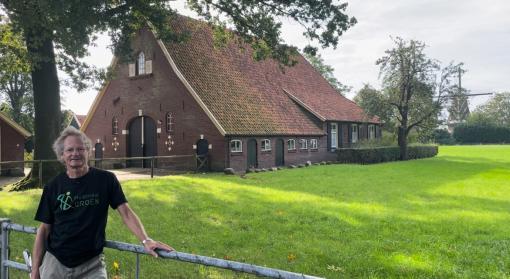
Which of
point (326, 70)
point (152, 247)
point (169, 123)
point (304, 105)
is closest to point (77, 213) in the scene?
point (152, 247)

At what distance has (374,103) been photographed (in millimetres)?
37625

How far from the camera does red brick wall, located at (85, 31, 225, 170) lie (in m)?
24.8

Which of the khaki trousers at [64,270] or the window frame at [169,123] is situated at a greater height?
the window frame at [169,123]

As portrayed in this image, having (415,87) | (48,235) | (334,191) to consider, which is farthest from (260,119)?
(48,235)

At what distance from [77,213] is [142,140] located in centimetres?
2512

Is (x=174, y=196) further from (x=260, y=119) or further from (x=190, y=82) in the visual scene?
(x=260, y=119)

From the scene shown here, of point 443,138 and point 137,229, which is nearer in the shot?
point 137,229

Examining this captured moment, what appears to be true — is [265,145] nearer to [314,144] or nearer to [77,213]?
[314,144]

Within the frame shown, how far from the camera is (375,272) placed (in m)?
6.75

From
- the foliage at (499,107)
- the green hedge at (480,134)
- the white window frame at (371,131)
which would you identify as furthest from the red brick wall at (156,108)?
the foliage at (499,107)

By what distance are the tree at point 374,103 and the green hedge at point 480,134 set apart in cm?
5146

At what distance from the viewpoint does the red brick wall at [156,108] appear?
24828 millimetres

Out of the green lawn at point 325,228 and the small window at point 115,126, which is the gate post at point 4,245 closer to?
the green lawn at point 325,228

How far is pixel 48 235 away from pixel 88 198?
53 centimetres
